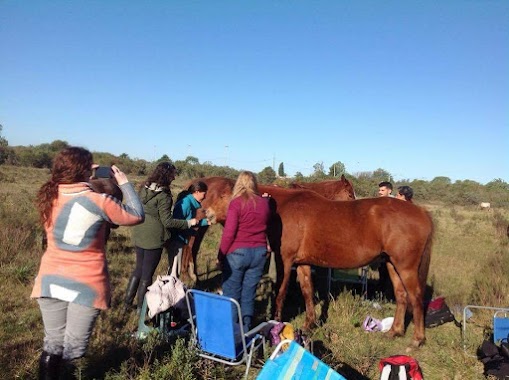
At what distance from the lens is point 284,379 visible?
7.68ft

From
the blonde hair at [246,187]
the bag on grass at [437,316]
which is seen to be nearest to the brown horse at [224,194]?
the blonde hair at [246,187]

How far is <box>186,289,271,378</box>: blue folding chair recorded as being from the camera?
3344 mm

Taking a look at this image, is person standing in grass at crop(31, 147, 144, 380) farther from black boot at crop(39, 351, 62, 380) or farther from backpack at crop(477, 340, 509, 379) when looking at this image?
backpack at crop(477, 340, 509, 379)

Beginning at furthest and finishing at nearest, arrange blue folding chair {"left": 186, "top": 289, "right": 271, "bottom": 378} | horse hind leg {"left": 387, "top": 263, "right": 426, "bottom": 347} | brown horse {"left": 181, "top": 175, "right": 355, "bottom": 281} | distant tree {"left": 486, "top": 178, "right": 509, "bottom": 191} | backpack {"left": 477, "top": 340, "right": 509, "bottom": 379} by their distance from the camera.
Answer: distant tree {"left": 486, "top": 178, "right": 509, "bottom": 191} < brown horse {"left": 181, "top": 175, "right": 355, "bottom": 281} < horse hind leg {"left": 387, "top": 263, "right": 426, "bottom": 347} < backpack {"left": 477, "top": 340, "right": 509, "bottom": 379} < blue folding chair {"left": 186, "top": 289, "right": 271, "bottom": 378}

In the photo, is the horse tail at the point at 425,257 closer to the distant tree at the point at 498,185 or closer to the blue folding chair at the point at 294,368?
the blue folding chair at the point at 294,368

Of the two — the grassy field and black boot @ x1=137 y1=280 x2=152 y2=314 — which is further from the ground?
black boot @ x1=137 y1=280 x2=152 y2=314

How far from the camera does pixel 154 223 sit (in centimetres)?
483

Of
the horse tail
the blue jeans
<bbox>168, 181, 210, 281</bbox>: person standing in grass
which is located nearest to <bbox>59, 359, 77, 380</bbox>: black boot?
the blue jeans

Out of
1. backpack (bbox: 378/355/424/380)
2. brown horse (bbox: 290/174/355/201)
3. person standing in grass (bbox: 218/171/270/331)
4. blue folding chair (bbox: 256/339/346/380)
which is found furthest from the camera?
brown horse (bbox: 290/174/355/201)

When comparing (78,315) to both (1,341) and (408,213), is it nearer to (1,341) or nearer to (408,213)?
(1,341)

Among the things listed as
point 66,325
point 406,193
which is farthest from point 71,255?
point 406,193

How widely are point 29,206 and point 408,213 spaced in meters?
11.9

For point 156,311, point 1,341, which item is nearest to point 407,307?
point 156,311

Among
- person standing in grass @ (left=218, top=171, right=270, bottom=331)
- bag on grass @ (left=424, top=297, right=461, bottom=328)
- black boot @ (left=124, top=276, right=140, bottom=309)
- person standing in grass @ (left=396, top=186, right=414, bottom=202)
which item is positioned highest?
person standing in grass @ (left=396, top=186, right=414, bottom=202)
